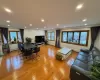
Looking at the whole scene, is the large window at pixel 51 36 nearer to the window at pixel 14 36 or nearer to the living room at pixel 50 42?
the living room at pixel 50 42

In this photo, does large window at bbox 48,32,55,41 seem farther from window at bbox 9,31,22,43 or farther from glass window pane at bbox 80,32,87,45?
window at bbox 9,31,22,43

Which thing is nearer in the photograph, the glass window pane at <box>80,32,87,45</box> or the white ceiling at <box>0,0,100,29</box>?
the white ceiling at <box>0,0,100,29</box>

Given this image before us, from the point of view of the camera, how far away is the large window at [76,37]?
531 centimetres

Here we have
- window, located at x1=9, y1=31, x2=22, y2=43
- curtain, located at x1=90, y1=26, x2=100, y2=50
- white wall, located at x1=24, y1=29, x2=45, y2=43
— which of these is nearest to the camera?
curtain, located at x1=90, y1=26, x2=100, y2=50

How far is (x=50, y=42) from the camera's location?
9125 mm

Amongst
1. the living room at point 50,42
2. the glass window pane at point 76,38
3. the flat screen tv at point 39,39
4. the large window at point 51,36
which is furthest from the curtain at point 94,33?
the flat screen tv at point 39,39

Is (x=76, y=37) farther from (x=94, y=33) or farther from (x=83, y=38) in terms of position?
(x=94, y=33)

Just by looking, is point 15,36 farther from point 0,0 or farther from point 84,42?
point 84,42

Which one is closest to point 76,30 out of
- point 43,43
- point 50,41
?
point 50,41

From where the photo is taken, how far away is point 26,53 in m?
3.95

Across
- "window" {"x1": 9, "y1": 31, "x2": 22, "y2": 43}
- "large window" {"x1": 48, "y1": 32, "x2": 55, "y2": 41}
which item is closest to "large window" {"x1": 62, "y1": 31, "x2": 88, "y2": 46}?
"large window" {"x1": 48, "y1": 32, "x2": 55, "y2": 41}

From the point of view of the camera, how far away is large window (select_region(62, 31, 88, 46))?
17.4ft

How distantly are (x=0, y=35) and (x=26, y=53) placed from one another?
10.8 feet

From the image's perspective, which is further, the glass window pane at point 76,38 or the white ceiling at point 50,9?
the glass window pane at point 76,38
